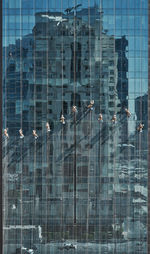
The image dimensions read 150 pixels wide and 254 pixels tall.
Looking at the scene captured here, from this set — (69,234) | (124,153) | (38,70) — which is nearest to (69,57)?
(38,70)

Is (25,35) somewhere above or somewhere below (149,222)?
above

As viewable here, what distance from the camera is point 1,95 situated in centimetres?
3712

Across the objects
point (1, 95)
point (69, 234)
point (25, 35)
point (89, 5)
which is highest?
point (89, 5)

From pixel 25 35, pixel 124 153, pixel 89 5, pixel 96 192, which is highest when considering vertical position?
pixel 89 5

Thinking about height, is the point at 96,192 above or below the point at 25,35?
below

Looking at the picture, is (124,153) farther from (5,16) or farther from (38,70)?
(5,16)

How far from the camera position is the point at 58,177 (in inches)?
1453

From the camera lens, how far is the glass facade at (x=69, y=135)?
36.8 metres

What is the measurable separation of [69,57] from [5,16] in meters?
6.93

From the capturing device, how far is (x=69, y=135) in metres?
36.9

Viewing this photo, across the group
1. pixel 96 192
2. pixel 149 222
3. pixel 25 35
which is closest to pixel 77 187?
pixel 96 192

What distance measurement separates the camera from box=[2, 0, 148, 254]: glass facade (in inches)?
1449

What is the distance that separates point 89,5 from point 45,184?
16827 millimetres

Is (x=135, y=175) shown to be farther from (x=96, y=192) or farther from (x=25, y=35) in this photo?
(x=25, y=35)
